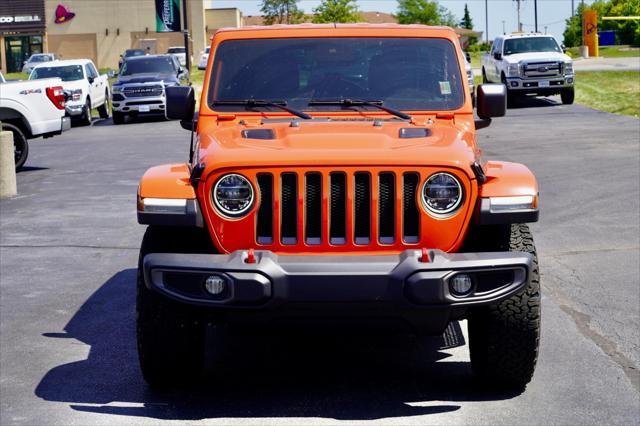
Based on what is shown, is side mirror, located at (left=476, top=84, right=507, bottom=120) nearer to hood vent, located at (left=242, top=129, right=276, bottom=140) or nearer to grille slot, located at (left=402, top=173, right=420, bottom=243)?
hood vent, located at (left=242, top=129, right=276, bottom=140)

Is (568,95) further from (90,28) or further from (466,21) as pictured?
(466,21)

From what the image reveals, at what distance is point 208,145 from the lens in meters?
6.15

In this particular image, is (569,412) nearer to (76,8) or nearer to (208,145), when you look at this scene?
(208,145)

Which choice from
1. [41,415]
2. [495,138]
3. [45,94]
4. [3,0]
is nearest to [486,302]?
[41,415]

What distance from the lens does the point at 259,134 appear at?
6223 mm

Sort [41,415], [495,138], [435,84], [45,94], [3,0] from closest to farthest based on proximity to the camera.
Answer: [41,415]
[435,84]
[45,94]
[495,138]
[3,0]

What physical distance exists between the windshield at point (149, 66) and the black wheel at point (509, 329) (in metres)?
26.6

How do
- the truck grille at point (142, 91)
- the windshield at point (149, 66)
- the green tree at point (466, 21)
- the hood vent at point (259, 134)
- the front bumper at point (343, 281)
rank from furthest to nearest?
Result: the green tree at point (466, 21) < the windshield at point (149, 66) < the truck grille at point (142, 91) < the hood vent at point (259, 134) < the front bumper at point (343, 281)

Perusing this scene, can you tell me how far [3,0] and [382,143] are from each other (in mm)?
89395

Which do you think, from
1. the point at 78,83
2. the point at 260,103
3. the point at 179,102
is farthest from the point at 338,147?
the point at 78,83

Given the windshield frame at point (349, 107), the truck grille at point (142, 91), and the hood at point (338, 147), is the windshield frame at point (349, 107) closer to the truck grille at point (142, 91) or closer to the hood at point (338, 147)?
the hood at point (338, 147)

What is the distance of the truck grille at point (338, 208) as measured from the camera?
5.60 meters

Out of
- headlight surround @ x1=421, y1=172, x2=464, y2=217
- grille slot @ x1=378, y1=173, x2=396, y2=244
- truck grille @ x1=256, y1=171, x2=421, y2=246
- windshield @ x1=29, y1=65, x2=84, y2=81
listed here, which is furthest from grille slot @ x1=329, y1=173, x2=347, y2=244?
windshield @ x1=29, y1=65, x2=84, y2=81

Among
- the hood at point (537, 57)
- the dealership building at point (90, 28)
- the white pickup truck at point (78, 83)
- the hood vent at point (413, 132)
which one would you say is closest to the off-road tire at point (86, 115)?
the white pickup truck at point (78, 83)
